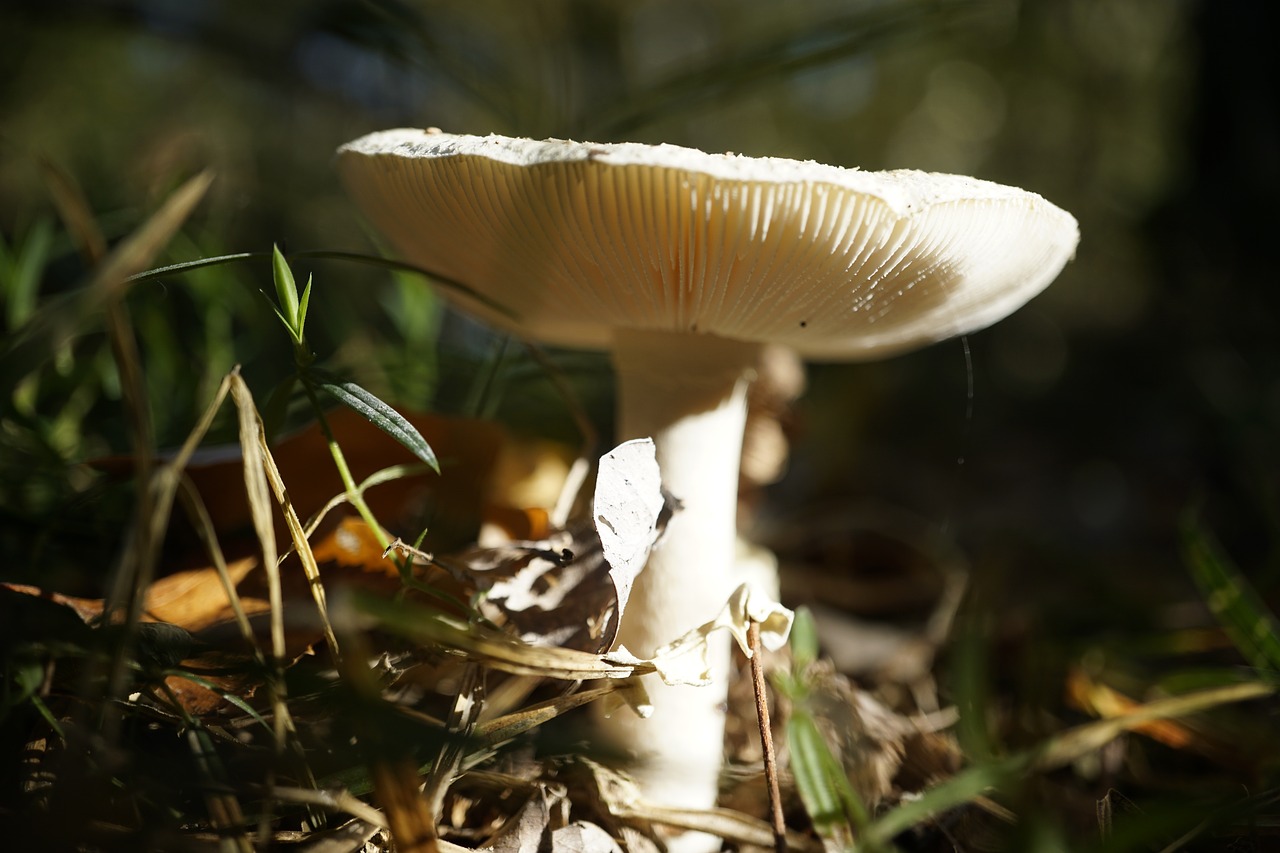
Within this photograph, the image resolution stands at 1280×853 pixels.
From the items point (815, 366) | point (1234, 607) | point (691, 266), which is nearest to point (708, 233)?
point (691, 266)

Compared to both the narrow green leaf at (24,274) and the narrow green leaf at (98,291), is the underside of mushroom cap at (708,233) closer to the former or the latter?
the narrow green leaf at (98,291)

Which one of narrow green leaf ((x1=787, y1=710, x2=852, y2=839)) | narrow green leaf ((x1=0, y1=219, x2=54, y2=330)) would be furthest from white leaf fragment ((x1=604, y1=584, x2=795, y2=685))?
narrow green leaf ((x1=0, y1=219, x2=54, y2=330))

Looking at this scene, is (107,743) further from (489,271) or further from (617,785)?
(489,271)

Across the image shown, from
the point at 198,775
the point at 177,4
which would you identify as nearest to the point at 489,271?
the point at 198,775

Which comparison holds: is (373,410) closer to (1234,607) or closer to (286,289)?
(286,289)

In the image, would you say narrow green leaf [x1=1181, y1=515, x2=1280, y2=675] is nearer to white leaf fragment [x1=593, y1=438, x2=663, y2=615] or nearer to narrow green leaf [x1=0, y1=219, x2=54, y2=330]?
white leaf fragment [x1=593, y1=438, x2=663, y2=615]

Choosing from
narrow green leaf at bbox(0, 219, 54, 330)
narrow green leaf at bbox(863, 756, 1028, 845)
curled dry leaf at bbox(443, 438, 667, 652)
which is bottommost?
narrow green leaf at bbox(863, 756, 1028, 845)

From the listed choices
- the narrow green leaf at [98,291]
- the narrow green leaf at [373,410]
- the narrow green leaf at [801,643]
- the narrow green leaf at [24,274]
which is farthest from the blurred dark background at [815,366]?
the narrow green leaf at [801,643]
